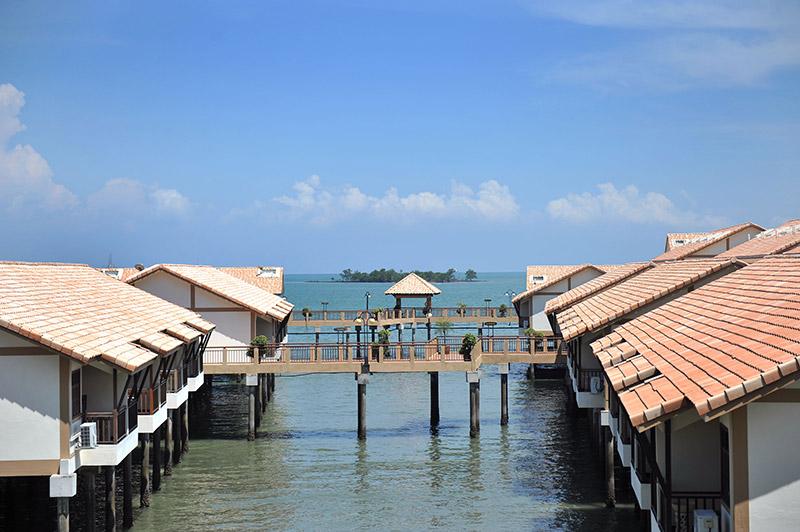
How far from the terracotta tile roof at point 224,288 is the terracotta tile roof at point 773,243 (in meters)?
18.8

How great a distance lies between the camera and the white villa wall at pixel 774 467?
11312 millimetres

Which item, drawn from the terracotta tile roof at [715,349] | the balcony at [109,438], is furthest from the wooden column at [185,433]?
the terracotta tile roof at [715,349]

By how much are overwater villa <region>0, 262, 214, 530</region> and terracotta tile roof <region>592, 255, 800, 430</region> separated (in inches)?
434

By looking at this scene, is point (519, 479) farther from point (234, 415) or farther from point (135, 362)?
point (234, 415)

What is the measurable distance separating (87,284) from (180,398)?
4.92m

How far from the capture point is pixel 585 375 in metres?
28.3

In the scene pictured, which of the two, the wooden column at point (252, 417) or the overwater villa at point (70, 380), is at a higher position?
the overwater villa at point (70, 380)

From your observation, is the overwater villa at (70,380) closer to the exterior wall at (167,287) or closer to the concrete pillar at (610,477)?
the exterior wall at (167,287)

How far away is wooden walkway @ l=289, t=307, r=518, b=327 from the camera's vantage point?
61056 mm

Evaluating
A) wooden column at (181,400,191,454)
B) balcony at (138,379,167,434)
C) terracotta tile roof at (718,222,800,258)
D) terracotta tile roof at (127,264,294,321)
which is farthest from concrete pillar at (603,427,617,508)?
terracotta tile roof at (127,264,294,321)

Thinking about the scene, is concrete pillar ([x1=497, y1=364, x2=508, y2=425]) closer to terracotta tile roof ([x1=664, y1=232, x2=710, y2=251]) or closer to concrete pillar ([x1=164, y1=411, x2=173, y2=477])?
concrete pillar ([x1=164, y1=411, x2=173, y2=477])

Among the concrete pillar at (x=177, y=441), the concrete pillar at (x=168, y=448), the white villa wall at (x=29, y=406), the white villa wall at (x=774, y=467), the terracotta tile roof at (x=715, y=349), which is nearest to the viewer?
the terracotta tile roof at (x=715, y=349)

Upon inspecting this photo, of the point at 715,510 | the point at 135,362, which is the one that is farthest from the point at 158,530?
the point at 715,510

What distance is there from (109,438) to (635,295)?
1552 centimetres
